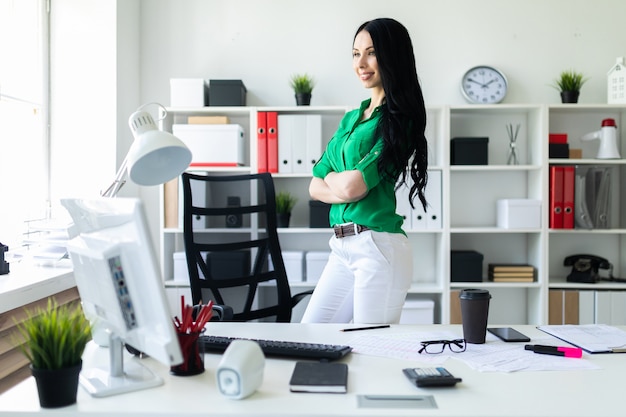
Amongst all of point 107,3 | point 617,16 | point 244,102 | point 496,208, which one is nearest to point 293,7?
point 244,102

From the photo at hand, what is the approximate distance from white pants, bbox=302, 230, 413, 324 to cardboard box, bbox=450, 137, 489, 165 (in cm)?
175

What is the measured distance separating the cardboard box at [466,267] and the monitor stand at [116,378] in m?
2.68

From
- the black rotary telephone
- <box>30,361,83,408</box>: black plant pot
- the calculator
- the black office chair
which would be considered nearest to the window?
the black office chair

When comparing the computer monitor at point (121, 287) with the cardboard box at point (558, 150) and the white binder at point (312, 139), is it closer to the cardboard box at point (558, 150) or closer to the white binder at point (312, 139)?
the white binder at point (312, 139)

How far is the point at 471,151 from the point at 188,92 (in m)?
1.87

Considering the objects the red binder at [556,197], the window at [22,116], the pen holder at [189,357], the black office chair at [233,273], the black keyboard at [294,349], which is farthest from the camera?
the red binder at [556,197]

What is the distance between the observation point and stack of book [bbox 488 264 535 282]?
3.58m

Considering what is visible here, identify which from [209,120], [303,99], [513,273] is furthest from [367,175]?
[513,273]

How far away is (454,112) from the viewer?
3.82m

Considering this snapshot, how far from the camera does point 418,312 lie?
3598 millimetres

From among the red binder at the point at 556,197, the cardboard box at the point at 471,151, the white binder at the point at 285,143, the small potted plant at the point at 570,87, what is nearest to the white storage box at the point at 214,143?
the white binder at the point at 285,143

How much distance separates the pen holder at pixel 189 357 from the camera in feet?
3.94

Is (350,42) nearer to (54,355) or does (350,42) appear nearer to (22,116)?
Result: (22,116)

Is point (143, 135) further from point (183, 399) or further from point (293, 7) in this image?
point (293, 7)
